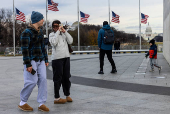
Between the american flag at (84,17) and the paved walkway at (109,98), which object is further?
the american flag at (84,17)

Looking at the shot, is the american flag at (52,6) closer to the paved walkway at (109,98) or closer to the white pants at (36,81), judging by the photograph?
the paved walkway at (109,98)

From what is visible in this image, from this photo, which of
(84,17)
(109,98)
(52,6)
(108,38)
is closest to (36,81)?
(109,98)

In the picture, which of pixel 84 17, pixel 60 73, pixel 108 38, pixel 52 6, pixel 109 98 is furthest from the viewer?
pixel 84 17

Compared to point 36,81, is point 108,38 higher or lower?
higher

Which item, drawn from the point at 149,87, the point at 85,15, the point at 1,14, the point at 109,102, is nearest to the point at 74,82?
the point at 149,87

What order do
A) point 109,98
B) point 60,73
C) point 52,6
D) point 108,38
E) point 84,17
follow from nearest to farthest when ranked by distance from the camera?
point 60,73, point 109,98, point 108,38, point 52,6, point 84,17

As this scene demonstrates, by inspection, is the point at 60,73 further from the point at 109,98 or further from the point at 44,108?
the point at 109,98

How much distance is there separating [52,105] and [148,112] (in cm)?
182

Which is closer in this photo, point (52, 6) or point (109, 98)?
point (109, 98)

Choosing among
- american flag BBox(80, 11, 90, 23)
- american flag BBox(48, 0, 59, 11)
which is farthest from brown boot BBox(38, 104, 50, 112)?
american flag BBox(80, 11, 90, 23)

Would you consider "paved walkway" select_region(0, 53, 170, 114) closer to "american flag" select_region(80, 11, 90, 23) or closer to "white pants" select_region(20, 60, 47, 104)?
"white pants" select_region(20, 60, 47, 104)

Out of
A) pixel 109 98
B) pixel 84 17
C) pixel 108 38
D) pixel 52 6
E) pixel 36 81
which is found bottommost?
pixel 109 98

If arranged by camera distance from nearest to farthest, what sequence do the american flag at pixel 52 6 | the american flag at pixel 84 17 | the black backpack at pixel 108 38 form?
1. the black backpack at pixel 108 38
2. the american flag at pixel 52 6
3. the american flag at pixel 84 17

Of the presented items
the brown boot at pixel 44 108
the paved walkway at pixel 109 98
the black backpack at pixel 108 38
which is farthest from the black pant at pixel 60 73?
the black backpack at pixel 108 38
